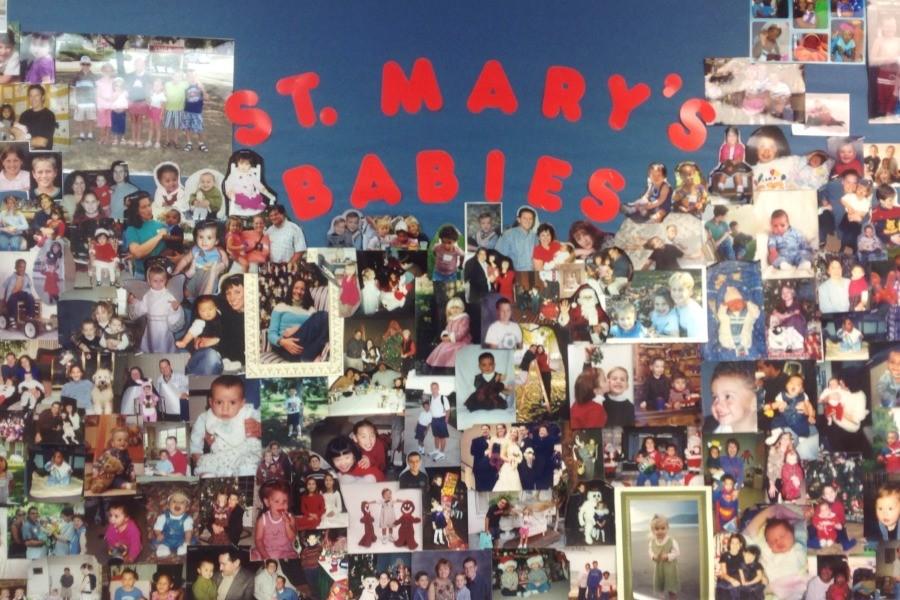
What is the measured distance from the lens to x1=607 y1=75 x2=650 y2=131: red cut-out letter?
196 cm

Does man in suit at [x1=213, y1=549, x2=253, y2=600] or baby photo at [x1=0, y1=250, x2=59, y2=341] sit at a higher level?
baby photo at [x1=0, y1=250, x2=59, y2=341]

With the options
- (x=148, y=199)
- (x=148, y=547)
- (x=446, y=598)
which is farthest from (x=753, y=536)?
(x=148, y=199)

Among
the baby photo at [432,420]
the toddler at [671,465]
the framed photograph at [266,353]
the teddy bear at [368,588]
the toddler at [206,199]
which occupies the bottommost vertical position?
the teddy bear at [368,588]

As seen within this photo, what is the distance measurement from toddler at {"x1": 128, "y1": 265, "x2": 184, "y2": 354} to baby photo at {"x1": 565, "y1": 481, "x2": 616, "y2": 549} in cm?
83

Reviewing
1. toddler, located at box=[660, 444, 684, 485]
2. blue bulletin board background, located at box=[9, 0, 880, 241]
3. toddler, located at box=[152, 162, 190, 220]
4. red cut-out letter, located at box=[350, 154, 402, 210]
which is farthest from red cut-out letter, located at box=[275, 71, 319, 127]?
toddler, located at box=[660, 444, 684, 485]

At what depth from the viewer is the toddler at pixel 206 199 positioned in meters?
1.87

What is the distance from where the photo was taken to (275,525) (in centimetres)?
187

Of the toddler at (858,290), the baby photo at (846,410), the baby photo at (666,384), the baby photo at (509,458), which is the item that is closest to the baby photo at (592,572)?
the baby photo at (509,458)

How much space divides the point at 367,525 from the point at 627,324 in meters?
0.64

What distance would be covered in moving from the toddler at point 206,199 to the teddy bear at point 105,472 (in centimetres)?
48

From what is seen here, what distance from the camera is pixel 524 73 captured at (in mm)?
1942

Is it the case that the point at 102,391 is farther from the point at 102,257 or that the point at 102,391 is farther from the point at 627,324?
the point at 627,324

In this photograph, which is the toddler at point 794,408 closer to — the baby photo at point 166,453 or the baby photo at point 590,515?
the baby photo at point 590,515

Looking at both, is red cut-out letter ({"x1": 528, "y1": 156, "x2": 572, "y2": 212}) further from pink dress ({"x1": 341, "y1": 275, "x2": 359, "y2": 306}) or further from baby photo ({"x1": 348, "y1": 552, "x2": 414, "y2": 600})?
baby photo ({"x1": 348, "y1": 552, "x2": 414, "y2": 600})
